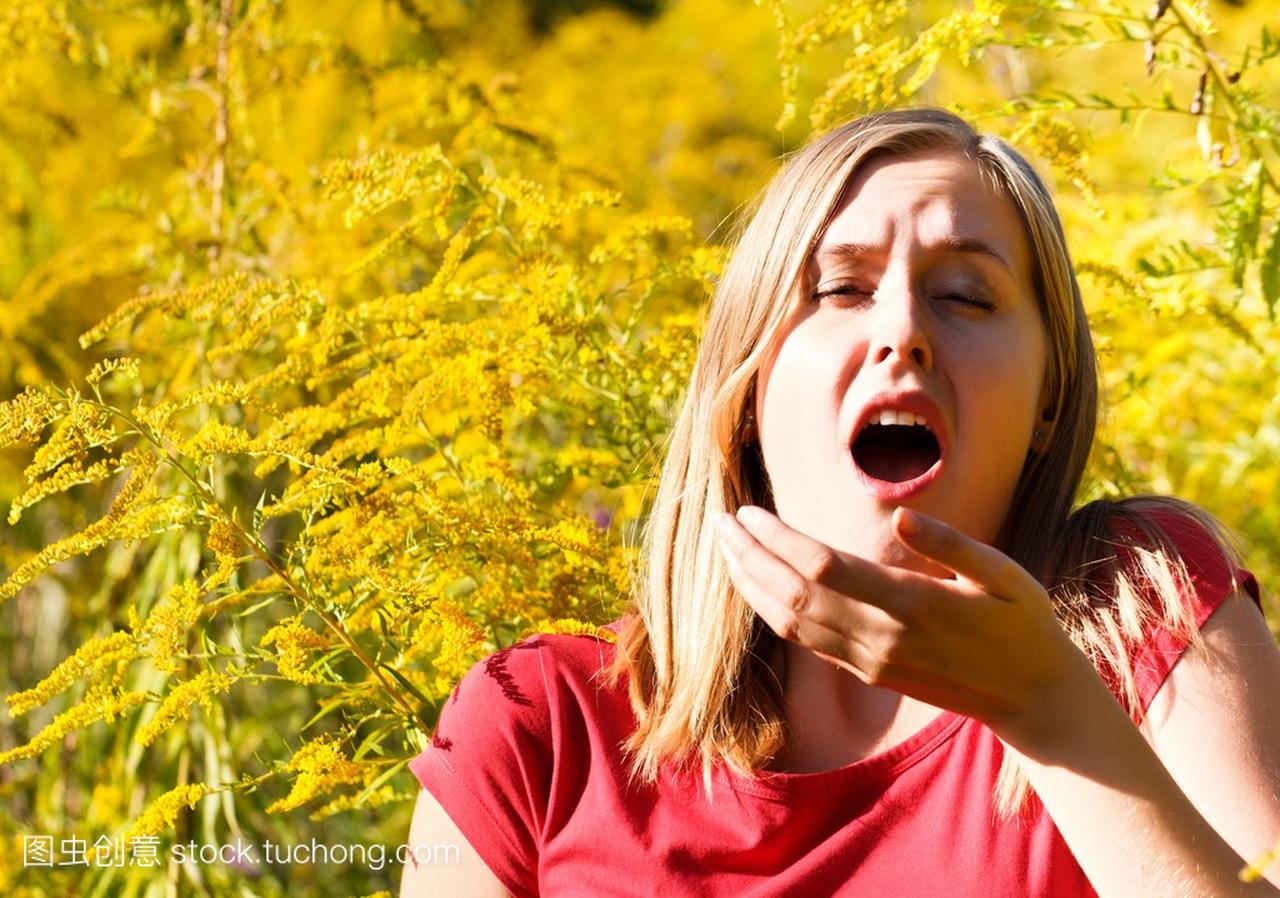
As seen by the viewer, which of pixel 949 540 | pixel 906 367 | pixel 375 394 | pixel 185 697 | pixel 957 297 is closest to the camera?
pixel 949 540

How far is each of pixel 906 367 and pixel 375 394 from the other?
0.70 metres

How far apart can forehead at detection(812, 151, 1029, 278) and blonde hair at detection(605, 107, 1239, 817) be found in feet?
0.05

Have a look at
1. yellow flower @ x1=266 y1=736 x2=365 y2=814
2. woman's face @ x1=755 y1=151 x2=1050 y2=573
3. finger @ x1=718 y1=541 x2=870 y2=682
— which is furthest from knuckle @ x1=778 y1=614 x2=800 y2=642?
yellow flower @ x1=266 y1=736 x2=365 y2=814

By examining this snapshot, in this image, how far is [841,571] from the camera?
2.79ft

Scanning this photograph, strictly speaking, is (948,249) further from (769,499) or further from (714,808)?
(714,808)

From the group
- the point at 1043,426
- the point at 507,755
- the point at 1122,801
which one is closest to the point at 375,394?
the point at 507,755

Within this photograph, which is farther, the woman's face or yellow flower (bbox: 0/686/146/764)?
yellow flower (bbox: 0/686/146/764)

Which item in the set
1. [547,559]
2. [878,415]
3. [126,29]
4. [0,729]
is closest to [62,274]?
[0,729]

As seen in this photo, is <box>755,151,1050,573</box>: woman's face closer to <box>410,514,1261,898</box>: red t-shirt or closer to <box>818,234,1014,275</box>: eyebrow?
<box>818,234,1014,275</box>: eyebrow

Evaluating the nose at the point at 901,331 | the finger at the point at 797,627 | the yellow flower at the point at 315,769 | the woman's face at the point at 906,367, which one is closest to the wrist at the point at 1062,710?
the finger at the point at 797,627

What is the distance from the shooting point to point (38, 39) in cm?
239

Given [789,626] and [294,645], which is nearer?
[789,626]

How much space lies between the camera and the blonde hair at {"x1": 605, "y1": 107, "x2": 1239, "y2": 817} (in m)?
1.27

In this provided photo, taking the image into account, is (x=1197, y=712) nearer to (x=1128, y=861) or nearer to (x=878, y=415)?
(x=1128, y=861)
